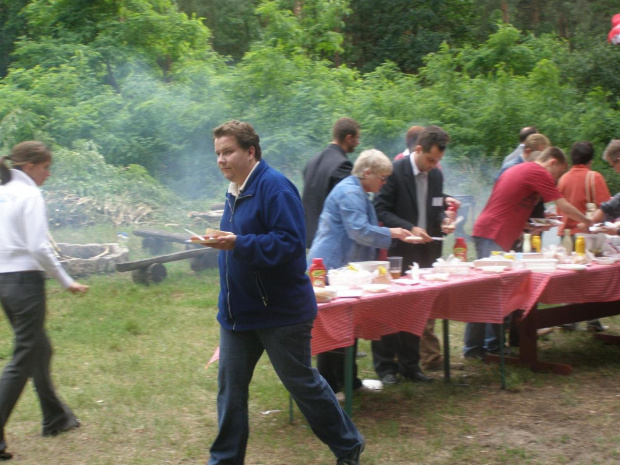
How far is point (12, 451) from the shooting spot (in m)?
4.77

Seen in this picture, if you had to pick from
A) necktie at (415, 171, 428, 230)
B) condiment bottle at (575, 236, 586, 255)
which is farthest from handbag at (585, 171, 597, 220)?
necktie at (415, 171, 428, 230)

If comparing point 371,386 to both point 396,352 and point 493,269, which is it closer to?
point 396,352

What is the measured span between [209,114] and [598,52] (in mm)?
9603

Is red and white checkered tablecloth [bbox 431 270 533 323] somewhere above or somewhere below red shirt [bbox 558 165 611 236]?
below

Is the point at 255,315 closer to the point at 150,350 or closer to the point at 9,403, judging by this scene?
the point at 9,403

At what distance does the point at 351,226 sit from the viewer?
17.5ft

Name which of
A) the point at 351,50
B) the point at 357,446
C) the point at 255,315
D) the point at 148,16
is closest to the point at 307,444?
the point at 357,446

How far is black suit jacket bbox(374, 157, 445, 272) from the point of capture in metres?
6.08

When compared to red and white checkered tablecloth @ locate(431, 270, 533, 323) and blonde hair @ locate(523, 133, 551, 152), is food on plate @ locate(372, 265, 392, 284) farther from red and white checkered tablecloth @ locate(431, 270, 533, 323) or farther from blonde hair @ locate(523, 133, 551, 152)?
blonde hair @ locate(523, 133, 551, 152)

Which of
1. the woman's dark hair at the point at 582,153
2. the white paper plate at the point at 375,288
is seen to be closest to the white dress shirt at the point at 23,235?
the white paper plate at the point at 375,288

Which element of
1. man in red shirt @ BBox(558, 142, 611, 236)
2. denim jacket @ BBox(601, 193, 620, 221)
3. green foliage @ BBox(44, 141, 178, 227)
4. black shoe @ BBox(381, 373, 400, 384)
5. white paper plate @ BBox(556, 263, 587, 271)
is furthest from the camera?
green foliage @ BBox(44, 141, 178, 227)

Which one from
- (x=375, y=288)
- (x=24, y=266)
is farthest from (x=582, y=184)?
(x=24, y=266)

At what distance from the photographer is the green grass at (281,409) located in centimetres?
470

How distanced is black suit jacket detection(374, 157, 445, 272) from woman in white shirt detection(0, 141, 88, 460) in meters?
2.45
